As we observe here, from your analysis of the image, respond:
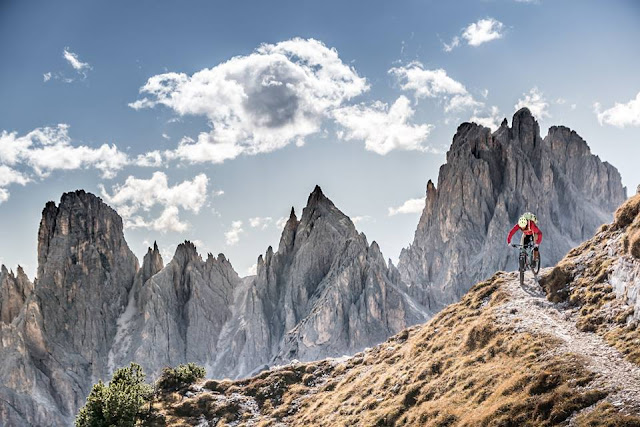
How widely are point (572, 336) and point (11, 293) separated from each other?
188961 mm

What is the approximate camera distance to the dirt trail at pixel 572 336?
2164 cm

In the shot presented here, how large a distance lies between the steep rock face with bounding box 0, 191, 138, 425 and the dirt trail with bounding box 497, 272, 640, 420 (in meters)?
148

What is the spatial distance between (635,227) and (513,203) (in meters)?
171

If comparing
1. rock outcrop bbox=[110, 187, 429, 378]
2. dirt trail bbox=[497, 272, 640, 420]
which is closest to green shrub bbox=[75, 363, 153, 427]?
dirt trail bbox=[497, 272, 640, 420]

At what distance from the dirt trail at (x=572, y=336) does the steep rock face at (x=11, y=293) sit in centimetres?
17704

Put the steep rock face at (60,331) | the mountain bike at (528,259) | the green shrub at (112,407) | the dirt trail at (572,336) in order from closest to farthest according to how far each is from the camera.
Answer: the dirt trail at (572,336) → the mountain bike at (528,259) → the green shrub at (112,407) → the steep rock face at (60,331)

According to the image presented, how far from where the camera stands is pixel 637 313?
27125 mm

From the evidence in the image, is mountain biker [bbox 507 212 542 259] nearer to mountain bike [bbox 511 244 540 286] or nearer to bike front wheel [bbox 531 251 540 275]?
mountain bike [bbox 511 244 540 286]

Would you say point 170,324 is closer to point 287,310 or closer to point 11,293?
point 287,310

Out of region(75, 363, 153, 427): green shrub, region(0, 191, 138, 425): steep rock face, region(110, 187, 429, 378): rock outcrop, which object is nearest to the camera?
region(75, 363, 153, 427): green shrub

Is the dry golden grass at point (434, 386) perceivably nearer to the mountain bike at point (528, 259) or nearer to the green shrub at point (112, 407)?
the mountain bike at point (528, 259)

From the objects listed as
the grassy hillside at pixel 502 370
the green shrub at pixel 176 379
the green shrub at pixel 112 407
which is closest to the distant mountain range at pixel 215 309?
the green shrub at pixel 176 379

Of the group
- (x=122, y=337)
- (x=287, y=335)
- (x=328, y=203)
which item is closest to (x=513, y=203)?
(x=328, y=203)

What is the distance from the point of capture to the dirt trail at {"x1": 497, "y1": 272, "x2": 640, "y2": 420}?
852 inches
